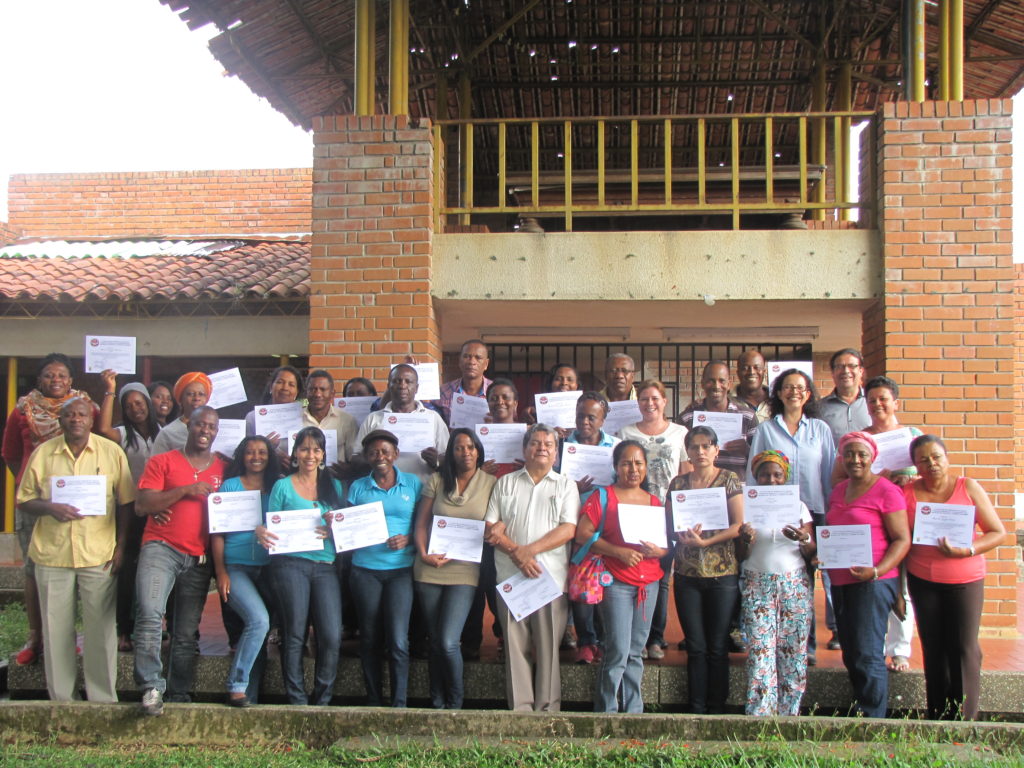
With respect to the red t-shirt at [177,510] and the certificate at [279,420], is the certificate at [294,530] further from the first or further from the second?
the certificate at [279,420]

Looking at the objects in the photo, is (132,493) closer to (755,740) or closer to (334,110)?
(755,740)

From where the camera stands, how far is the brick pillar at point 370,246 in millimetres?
7020

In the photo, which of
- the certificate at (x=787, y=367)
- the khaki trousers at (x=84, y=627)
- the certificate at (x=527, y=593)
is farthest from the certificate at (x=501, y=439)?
the khaki trousers at (x=84, y=627)

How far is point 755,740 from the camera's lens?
4293mm

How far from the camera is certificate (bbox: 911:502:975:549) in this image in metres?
4.38

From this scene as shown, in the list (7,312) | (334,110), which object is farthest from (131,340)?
(334,110)

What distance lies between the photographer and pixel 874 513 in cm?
450

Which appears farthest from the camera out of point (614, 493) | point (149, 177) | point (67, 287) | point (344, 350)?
point (149, 177)

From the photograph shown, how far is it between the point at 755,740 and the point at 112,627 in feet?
11.5

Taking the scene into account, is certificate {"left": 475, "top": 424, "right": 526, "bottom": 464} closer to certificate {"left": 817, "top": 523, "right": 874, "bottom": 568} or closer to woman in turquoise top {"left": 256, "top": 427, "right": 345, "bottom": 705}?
woman in turquoise top {"left": 256, "top": 427, "right": 345, "bottom": 705}

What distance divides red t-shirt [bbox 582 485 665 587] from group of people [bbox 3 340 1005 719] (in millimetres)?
10

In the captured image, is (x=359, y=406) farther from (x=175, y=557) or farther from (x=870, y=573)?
(x=870, y=573)

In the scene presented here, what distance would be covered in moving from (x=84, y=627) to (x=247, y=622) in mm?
972

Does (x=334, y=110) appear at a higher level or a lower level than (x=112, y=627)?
higher
